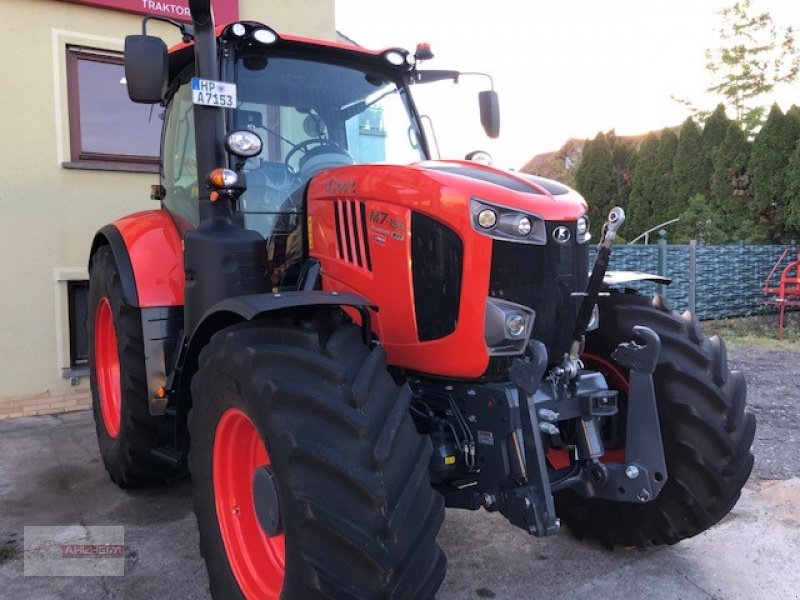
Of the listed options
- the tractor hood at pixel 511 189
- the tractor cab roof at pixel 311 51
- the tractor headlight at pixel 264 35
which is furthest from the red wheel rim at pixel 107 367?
the tractor hood at pixel 511 189

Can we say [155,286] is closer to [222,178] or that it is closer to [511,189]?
[222,178]

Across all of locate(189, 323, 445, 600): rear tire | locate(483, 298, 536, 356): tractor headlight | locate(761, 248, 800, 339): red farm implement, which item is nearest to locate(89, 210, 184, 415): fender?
locate(189, 323, 445, 600): rear tire

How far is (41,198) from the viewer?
563cm

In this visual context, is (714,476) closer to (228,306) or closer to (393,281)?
(393,281)

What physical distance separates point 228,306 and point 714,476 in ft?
6.46

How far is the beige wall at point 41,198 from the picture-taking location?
18.0 ft

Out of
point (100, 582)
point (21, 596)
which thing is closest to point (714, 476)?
point (100, 582)

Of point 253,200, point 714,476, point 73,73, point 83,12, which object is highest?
point 83,12

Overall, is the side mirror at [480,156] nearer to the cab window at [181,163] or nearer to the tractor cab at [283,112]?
the tractor cab at [283,112]

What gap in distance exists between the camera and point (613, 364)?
118 inches

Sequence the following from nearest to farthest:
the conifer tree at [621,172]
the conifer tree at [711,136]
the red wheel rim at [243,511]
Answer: the red wheel rim at [243,511] → the conifer tree at [711,136] → the conifer tree at [621,172]

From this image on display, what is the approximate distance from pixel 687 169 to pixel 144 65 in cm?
1266

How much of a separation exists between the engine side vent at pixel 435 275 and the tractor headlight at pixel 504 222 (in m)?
0.10

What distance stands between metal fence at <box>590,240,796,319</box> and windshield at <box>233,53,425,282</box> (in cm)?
641
